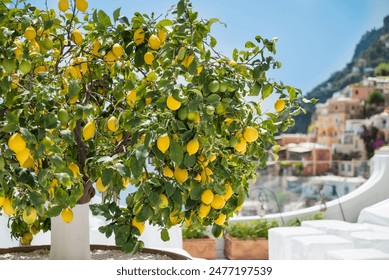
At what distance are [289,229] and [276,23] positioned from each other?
3.51m

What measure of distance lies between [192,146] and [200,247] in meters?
2.87

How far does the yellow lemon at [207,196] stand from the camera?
0.83 metres

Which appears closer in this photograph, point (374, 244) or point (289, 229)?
point (374, 244)

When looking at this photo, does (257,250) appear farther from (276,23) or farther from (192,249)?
(276,23)

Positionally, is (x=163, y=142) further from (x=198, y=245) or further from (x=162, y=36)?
(x=198, y=245)

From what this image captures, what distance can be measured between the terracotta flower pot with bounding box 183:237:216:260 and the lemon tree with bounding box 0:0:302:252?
249 cm

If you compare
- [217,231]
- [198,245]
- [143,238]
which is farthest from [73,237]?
[198,245]

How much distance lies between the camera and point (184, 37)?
0.85m

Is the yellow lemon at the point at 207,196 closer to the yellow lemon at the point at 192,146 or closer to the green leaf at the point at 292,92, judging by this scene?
the yellow lemon at the point at 192,146

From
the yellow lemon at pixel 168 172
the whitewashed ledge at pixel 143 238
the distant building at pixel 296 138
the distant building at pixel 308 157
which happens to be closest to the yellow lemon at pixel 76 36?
the yellow lemon at pixel 168 172

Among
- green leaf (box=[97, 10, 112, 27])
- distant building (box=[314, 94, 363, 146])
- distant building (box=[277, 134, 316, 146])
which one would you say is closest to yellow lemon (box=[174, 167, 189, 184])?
green leaf (box=[97, 10, 112, 27])

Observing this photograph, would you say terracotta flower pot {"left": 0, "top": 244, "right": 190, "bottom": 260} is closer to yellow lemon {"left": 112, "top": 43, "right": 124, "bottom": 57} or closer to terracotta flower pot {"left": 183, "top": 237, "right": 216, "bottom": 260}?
yellow lemon {"left": 112, "top": 43, "right": 124, "bottom": 57}
